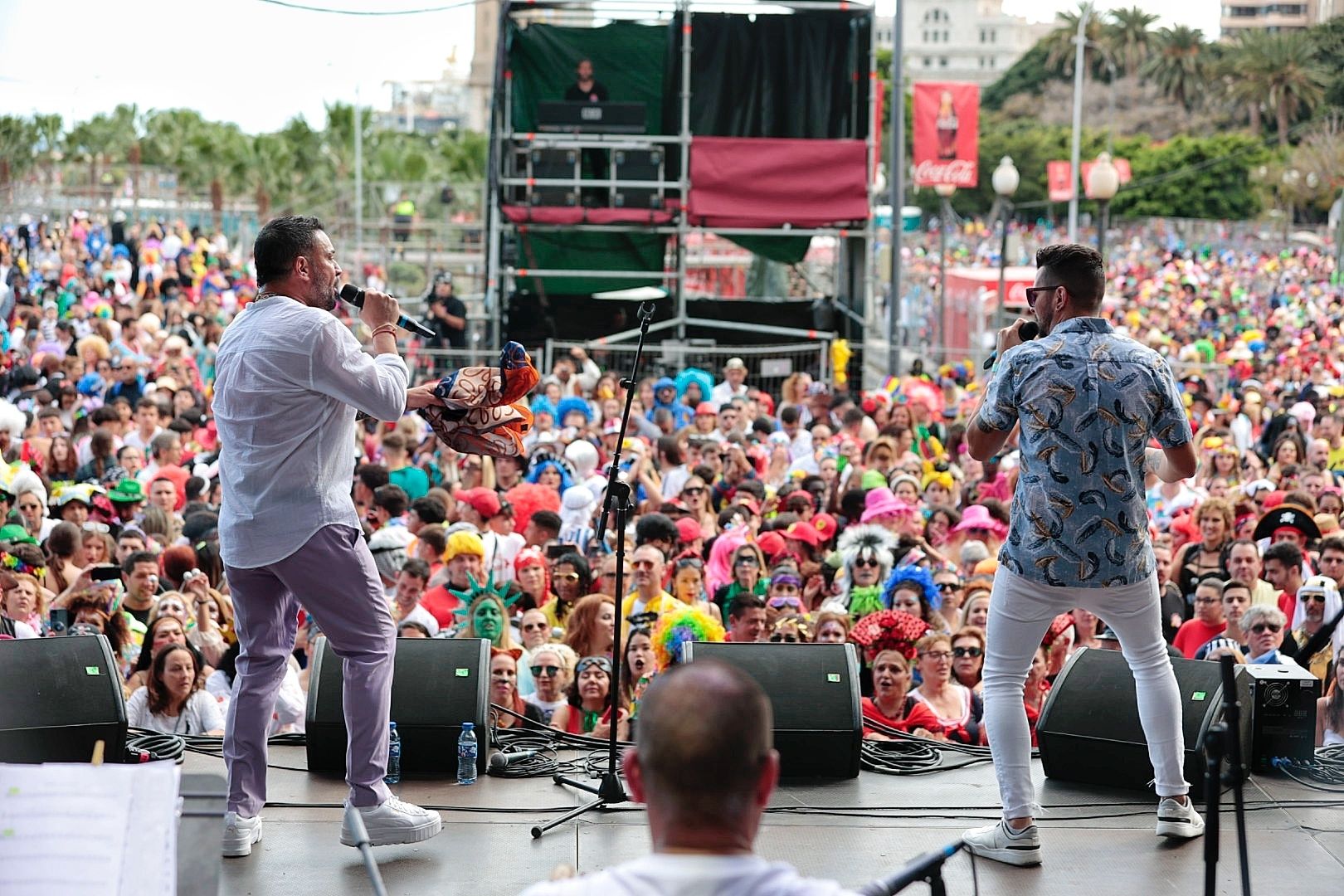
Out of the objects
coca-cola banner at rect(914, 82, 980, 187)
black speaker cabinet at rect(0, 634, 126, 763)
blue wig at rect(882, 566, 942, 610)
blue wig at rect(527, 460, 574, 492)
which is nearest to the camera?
black speaker cabinet at rect(0, 634, 126, 763)

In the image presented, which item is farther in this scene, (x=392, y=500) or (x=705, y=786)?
(x=392, y=500)

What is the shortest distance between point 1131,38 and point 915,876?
10169 cm

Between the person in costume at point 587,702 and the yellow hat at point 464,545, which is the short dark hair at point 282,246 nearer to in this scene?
the person in costume at point 587,702

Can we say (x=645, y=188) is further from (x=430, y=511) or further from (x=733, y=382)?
(x=430, y=511)

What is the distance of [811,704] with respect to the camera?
510cm

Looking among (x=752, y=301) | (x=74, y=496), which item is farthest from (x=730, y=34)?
(x=74, y=496)

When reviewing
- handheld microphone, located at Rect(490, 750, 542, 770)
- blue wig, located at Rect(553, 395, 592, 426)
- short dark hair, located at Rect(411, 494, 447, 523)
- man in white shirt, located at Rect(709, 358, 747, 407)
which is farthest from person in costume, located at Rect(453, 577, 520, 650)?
man in white shirt, located at Rect(709, 358, 747, 407)

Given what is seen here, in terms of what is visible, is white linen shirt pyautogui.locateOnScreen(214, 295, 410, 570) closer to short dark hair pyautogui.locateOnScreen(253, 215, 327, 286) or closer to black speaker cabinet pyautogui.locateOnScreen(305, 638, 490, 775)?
short dark hair pyautogui.locateOnScreen(253, 215, 327, 286)

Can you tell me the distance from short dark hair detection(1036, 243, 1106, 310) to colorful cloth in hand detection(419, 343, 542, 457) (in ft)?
4.85

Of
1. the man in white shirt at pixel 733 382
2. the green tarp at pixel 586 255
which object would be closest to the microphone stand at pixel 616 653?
the man in white shirt at pixel 733 382

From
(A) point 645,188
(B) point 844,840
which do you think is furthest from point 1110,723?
(A) point 645,188

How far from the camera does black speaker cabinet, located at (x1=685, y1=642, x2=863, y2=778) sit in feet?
16.6

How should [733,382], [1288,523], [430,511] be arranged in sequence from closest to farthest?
[1288,523]
[430,511]
[733,382]

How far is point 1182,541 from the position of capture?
29.8ft
